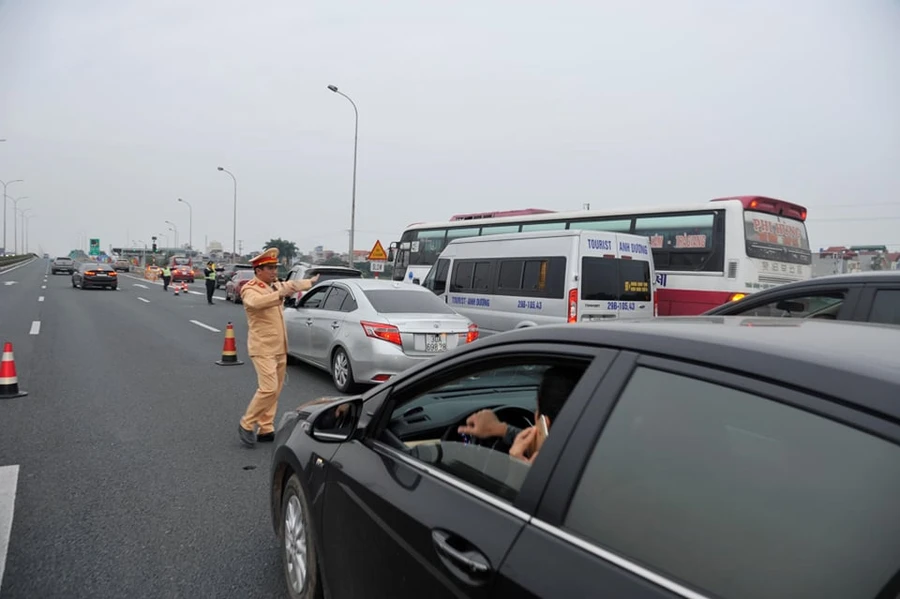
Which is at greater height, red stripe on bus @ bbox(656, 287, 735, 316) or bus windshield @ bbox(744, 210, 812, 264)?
A: bus windshield @ bbox(744, 210, 812, 264)

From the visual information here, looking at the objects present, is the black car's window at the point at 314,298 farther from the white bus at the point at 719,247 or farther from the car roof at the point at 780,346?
the car roof at the point at 780,346

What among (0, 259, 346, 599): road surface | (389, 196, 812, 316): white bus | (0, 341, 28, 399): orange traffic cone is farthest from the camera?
(389, 196, 812, 316): white bus

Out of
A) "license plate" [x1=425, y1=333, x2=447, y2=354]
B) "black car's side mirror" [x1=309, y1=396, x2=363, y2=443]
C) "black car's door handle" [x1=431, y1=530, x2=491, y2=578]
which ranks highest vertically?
"black car's side mirror" [x1=309, y1=396, x2=363, y2=443]

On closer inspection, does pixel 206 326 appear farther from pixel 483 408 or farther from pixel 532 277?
pixel 483 408

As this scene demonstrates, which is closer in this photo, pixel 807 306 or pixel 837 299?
pixel 837 299

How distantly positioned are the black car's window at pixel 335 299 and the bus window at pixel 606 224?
6.37m

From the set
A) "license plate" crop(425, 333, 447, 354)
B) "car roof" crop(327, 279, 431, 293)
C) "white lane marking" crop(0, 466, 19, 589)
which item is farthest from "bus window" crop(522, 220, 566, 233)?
"white lane marking" crop(0, 466, 19, 589)

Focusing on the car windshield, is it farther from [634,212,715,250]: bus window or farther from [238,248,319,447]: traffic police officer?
[634,212,715,250]: bus window

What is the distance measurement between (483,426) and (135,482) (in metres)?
3.38

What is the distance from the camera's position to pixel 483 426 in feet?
8.07

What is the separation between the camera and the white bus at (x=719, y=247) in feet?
37.8

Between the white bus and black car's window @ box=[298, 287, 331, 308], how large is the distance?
7003 millimetres

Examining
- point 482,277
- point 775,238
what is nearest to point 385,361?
point 482,277

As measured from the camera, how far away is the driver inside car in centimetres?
188
